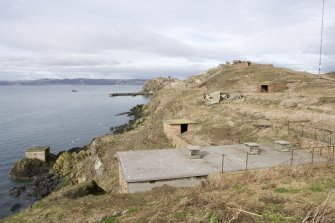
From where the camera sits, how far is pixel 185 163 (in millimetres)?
21453

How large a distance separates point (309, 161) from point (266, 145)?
489cm

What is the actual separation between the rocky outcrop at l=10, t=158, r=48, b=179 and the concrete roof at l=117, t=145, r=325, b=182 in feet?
86.8

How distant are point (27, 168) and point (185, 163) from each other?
103ft

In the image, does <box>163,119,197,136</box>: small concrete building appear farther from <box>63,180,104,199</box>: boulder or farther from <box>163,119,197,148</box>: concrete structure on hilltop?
<box>63,180,104,199</box>: boulder


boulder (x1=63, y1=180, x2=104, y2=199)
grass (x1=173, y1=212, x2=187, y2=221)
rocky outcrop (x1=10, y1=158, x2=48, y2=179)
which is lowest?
rocky outcrop (x1=10, y1=158, x2=48, y2=179)

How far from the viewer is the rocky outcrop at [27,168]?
4400 centimetres

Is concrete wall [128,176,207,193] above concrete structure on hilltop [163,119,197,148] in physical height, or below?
below

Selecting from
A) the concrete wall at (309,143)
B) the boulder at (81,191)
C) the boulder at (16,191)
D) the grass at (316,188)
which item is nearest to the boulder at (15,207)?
the boulder at (16,191)

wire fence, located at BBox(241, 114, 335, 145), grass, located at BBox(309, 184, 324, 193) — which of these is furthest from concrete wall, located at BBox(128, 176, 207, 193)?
wire fence, located at BBox(241, 114, 335, 145)

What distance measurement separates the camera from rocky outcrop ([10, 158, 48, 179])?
4400 centimetres

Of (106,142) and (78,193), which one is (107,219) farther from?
(106,142)

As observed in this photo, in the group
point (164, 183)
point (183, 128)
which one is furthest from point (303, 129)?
point (164, 183)

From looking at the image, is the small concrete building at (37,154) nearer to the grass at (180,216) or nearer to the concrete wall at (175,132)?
the concrete wall at (175,132)

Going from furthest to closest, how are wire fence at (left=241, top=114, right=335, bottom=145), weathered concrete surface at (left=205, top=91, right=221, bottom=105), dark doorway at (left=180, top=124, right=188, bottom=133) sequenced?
weathered concrete surface at (left=205, top=91, right=221, bottom=105)
dark doorway at (left=180, top=124, right=188, bottom=133)
wire fence at (left=241, top=114, right=335, bottom=145)
